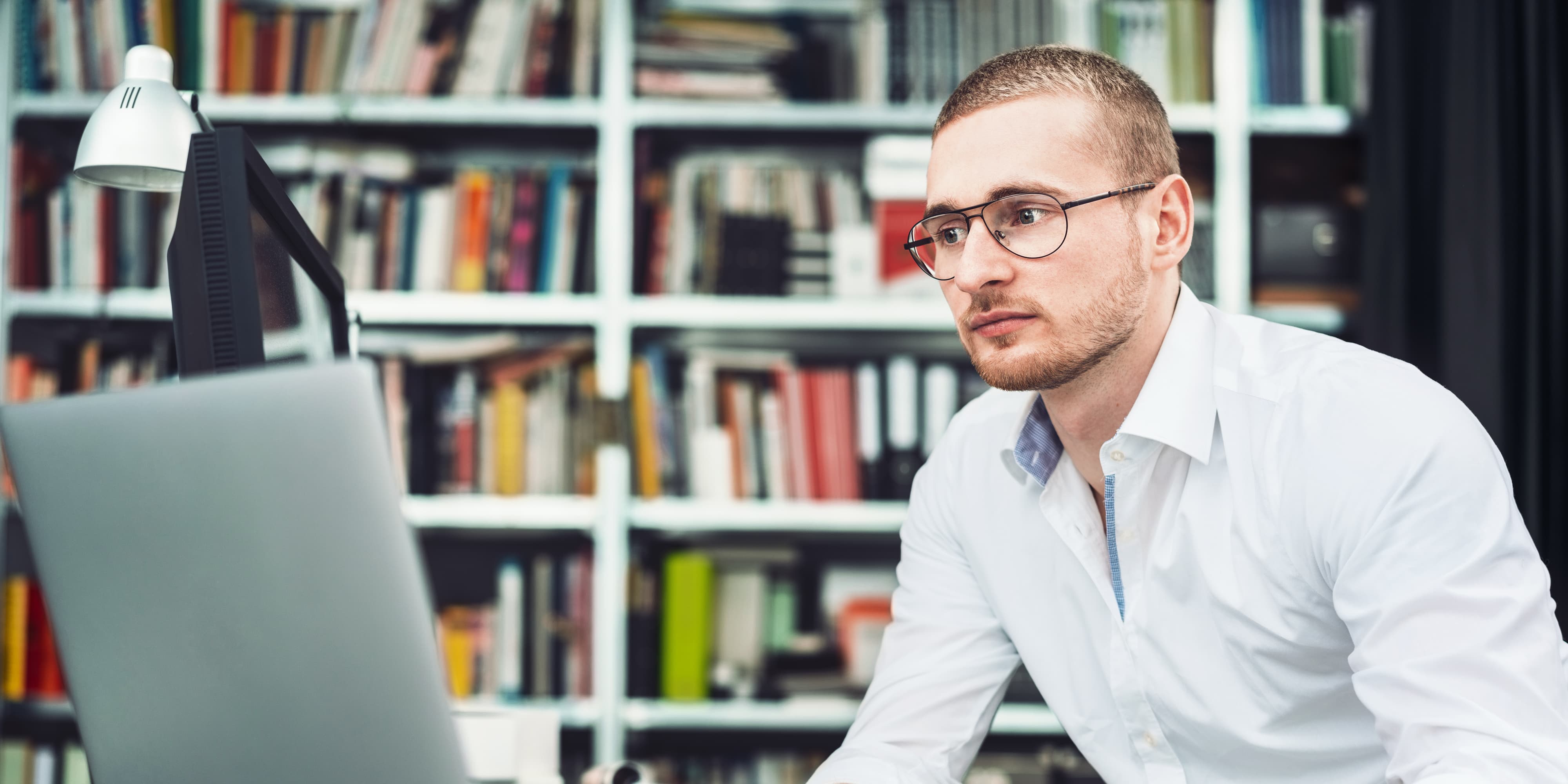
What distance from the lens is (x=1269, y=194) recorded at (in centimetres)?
221

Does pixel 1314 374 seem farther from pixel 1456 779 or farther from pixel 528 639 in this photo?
pixel 528 639

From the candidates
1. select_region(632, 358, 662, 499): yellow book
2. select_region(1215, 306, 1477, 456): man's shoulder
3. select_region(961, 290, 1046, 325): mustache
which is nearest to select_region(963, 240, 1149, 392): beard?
select_region(961, 290, 1046, 325): mustache

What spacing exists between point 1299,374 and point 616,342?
1.35 metres

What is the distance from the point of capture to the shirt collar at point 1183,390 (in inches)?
41.2

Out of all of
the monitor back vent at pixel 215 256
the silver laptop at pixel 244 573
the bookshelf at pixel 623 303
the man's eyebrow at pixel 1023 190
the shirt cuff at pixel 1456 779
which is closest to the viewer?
the silver laptop at pixel 244 573

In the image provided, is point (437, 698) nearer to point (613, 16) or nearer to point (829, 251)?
point (829, 251)

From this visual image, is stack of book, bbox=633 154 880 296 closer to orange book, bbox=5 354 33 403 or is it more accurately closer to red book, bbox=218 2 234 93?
red book, bbox=218 2 234 93

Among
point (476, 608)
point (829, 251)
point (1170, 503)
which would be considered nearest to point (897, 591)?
point (1170, 503)

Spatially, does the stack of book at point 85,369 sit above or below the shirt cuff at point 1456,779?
above

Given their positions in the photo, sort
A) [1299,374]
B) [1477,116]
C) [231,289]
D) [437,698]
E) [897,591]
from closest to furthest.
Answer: [437,698], [231,289], [1299,374], [897,591], [1477,116]

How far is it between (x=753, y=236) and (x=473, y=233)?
22.1 inches

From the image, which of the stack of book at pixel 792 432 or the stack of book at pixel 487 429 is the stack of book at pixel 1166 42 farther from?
the stack of book at pixel 487 429

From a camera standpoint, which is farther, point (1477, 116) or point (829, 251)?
point (829, 251)

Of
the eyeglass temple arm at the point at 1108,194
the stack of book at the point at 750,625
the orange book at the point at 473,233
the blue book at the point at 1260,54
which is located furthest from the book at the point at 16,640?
the blue book at the point at 1260,54
